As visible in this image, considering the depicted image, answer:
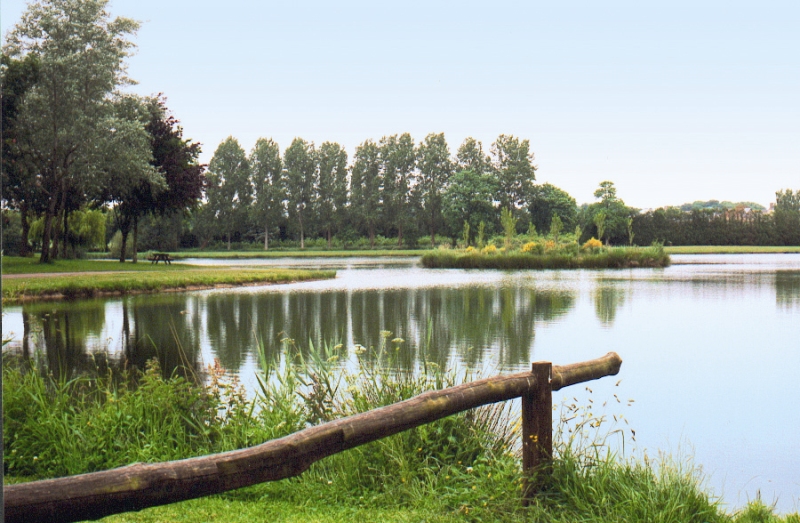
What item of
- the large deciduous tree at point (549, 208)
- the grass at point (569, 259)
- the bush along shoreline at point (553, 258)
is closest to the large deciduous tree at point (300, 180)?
the large deciduous tree at point (549, 208)

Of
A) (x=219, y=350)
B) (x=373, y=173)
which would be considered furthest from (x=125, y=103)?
(x=373, y=173)

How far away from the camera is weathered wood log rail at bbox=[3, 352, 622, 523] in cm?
275

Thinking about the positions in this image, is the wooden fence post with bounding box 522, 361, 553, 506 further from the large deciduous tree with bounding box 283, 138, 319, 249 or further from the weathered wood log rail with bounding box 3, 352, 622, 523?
the large deciduous tree with bounding box 283, 138, 319, 249

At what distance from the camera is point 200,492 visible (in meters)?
3.04

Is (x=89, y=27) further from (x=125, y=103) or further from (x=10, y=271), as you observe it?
(x=10, y=271)

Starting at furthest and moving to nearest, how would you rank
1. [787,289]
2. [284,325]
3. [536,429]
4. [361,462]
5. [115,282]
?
[787,289], [115,282], [284,325], [361,462], [536,429]

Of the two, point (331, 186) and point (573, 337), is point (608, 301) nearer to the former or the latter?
point (573, 337)

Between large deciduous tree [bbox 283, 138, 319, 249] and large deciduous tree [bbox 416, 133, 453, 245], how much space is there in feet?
39.4

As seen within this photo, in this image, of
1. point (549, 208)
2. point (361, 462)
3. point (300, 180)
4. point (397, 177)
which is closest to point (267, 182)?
point (300, 180)

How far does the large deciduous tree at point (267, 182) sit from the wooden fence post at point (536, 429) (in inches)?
2964

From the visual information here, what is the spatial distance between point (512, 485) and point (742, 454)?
352 cm

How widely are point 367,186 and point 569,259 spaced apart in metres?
45.9

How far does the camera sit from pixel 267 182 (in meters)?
80.5

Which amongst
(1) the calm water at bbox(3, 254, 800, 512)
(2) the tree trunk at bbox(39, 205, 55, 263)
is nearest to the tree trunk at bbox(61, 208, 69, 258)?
(2) the tree trunk at bbox(39, 205, 55, 263)
